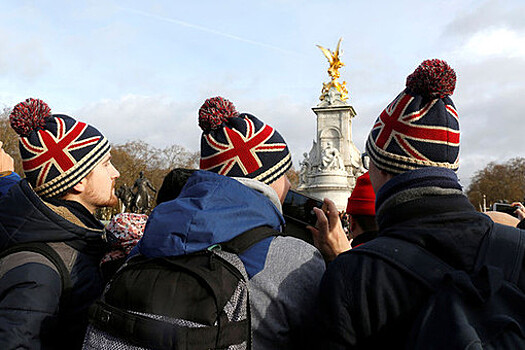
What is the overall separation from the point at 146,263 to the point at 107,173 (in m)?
1.20

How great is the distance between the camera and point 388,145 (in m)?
1.87

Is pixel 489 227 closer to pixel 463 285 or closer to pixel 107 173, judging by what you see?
pixel 463 285

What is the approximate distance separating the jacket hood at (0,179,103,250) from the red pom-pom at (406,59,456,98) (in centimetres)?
149

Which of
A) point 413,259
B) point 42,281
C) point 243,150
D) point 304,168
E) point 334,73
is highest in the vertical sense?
point 334,73

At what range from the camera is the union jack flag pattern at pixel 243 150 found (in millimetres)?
2062

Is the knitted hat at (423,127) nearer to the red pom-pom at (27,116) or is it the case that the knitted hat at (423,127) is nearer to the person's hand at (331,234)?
the person's hand at (331,234)

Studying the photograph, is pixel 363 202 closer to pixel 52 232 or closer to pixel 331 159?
pixel 52 232

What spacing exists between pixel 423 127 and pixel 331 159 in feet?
94.0

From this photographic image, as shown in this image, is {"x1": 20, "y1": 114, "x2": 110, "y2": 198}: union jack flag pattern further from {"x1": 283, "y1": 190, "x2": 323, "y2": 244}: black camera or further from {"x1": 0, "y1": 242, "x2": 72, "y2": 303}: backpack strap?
{"x1": 283, "y1": 190, "x2": 323, "y2": 244}: black camera

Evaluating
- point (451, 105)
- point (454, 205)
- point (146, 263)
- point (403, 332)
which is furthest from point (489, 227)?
point (146, 263)

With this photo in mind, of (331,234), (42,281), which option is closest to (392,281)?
(331,234)

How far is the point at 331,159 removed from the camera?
30.3 metres

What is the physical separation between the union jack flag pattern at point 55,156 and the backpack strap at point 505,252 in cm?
187

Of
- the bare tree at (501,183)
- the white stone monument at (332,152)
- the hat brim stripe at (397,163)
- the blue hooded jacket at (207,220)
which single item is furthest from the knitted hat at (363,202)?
the bare tree at (501,183)
